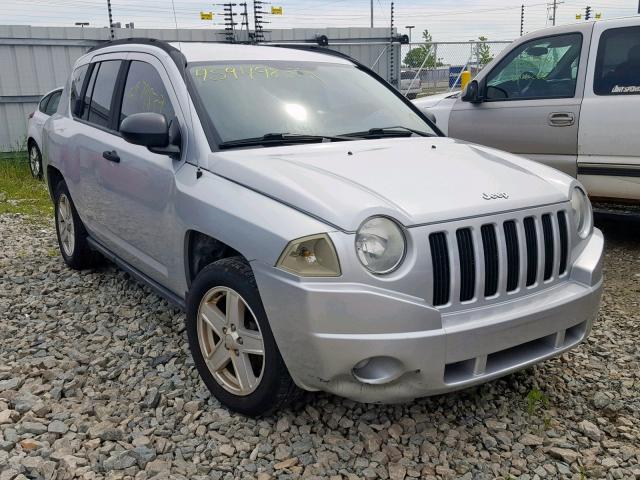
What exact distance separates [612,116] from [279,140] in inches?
132

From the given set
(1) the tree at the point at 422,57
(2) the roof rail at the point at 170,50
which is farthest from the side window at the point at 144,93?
(1) the tree at the point at 422,57

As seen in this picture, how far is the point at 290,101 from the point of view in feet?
11.8

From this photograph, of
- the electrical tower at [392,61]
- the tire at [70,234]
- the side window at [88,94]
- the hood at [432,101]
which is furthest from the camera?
the electrical tower at [392,61]

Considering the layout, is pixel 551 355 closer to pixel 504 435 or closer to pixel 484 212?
pixel 504 435

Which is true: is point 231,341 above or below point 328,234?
below

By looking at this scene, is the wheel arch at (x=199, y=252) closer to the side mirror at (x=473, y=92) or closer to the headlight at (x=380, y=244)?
the headlight at (x=380, y=244)

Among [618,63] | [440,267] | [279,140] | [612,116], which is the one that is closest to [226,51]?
[279,140]

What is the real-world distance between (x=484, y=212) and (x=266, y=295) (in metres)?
0.97

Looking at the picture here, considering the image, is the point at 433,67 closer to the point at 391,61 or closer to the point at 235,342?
the point at 391,61

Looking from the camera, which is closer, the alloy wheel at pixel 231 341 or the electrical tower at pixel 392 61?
the alloy wheel at pixel 231 341

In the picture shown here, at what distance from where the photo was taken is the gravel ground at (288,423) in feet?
8.85

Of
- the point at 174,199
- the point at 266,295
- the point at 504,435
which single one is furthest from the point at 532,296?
the point at 174,199

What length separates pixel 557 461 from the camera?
272cm

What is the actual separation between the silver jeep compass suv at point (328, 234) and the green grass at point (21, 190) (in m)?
4.75
